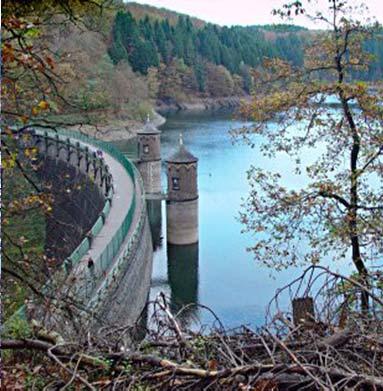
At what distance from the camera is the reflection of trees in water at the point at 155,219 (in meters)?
33.4

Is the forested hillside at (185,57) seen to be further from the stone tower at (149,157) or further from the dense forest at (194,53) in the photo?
the stone tower at (149,157)

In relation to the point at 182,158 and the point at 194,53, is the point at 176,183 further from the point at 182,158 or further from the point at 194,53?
the point at 194,53

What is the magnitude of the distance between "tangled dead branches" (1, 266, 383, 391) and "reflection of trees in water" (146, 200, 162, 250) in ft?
95.9

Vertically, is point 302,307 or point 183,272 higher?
point 302,307

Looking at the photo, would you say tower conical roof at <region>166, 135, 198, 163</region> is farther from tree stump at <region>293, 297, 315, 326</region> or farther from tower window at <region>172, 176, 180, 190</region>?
tree stump at <region>293, 297, 315, 326</region>

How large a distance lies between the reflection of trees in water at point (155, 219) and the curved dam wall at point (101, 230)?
3841 millimetres

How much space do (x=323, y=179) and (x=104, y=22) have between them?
17.0 ft

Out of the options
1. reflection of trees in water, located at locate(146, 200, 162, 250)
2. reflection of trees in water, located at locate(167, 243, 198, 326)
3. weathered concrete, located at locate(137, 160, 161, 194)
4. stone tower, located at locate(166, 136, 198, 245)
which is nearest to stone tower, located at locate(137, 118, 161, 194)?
weathered concrete, located at locate(137, 160, 161, 194)

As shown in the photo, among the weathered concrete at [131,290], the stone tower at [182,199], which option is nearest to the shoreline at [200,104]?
the stone tower at [182,199]

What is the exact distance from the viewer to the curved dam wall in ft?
44.2

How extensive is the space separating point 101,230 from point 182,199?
41.6 feet

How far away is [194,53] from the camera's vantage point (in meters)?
86.8

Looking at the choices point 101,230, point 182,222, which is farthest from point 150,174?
point 101,230

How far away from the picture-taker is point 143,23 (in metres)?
85.9
